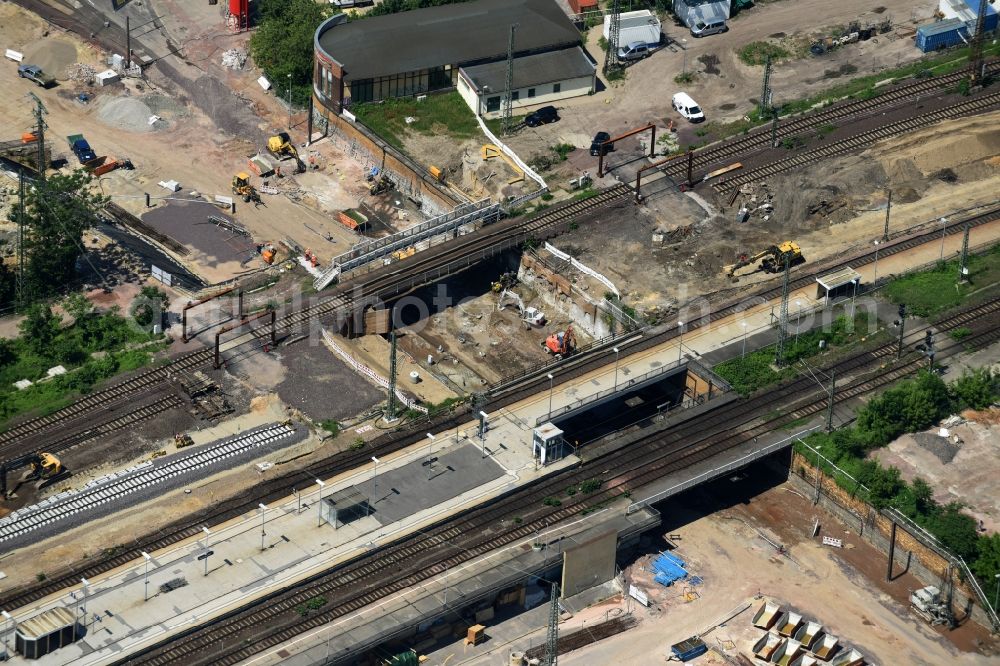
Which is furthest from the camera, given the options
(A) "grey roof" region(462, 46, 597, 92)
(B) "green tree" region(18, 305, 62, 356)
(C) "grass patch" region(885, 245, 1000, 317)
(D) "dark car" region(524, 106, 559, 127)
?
(A) "grey roof" region(462, 46, 597, 92)

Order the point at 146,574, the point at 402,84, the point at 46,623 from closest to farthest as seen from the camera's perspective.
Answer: the point at 46,623
the point at 146,574
the point at 402,84

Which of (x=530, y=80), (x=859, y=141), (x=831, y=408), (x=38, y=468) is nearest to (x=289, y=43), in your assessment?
(x=530, y=80)

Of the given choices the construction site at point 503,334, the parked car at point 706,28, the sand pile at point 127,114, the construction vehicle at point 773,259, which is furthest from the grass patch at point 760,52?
the sand pile at point 127,114

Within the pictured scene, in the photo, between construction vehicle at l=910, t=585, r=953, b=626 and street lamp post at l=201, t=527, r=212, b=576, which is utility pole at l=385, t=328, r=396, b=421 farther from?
construction vehicle at l=910, t=585, r=953, b=626

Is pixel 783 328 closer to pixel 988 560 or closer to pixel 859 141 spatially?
pixel 988 560

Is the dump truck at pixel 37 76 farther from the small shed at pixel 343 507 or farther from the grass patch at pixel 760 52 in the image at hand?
the small shed at pixel 343 507

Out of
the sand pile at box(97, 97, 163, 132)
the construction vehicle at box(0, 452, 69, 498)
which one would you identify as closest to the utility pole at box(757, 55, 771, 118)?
the sand pile at box(97, 97, 163, 132)
